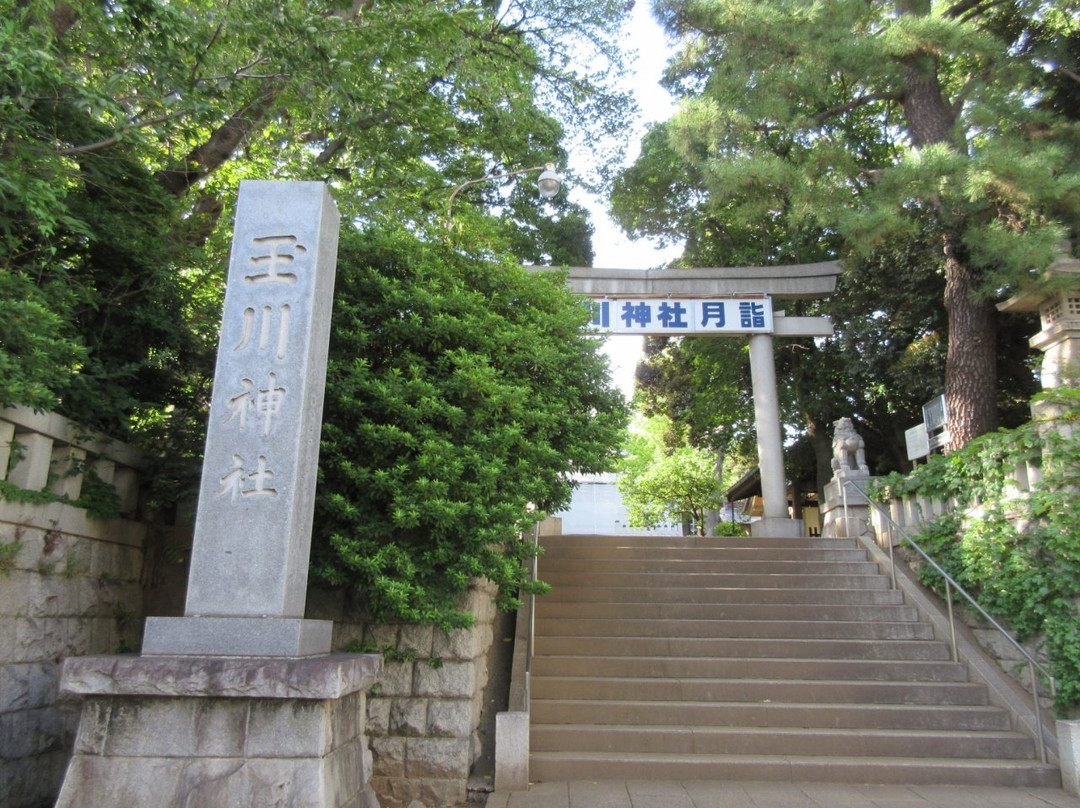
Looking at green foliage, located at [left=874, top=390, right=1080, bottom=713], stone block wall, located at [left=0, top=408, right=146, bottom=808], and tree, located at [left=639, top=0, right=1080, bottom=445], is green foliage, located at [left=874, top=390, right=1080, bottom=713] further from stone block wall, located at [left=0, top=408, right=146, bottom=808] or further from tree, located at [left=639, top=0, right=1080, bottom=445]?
stone block wall, located at [left=0, top=408, right=146, bottom=808]

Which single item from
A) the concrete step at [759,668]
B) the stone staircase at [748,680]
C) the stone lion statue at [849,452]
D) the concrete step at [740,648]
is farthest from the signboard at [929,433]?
the concrete step at [759,668]

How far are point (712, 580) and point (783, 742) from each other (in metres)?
3.01

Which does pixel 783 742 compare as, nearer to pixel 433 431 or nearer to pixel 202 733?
pixel 433 431

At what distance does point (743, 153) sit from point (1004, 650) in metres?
7.80

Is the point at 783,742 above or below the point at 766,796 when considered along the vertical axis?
above

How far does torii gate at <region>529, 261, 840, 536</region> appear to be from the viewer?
1299 cm

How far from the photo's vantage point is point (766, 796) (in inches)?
211

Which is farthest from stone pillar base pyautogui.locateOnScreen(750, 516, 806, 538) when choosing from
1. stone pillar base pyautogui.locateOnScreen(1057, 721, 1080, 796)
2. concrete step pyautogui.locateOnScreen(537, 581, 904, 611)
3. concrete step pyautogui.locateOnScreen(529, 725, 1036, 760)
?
stone pillar base pyautogui.locateOnScreen(1057, 721, 1080, 796)

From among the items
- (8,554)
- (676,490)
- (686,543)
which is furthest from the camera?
(676,490)

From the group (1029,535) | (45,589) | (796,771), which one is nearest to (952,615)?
(1029,535)

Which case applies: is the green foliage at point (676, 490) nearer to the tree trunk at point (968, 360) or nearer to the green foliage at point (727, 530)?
the green foliage at point (727, 530)

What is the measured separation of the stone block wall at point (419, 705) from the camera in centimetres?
556

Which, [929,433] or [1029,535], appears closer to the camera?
[1029,535]

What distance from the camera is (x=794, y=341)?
17594 mm
